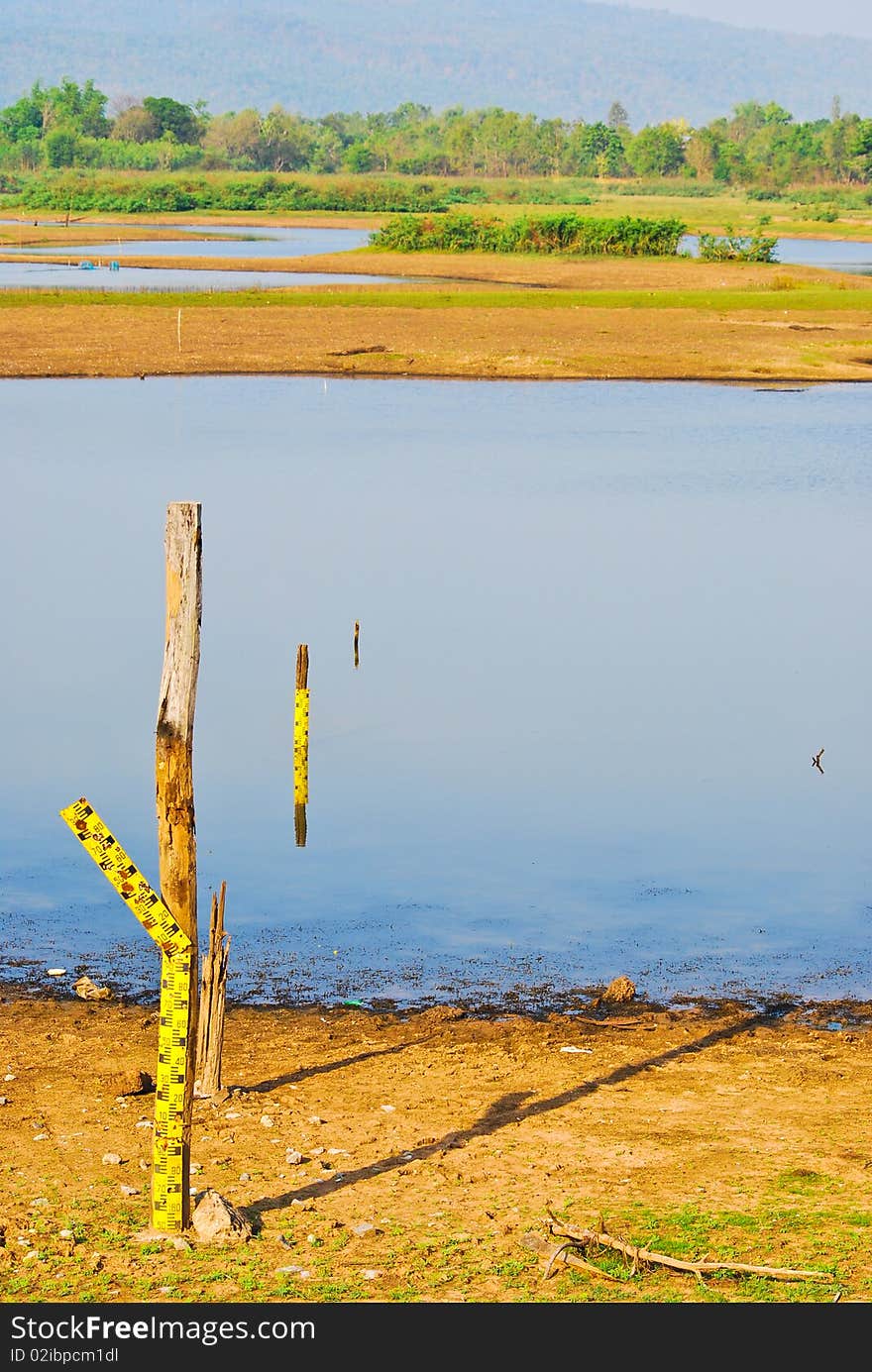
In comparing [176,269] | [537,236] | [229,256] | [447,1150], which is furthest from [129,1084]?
[229,256]

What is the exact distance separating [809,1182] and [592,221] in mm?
101168

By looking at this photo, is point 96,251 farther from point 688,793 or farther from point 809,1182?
point 809,1182

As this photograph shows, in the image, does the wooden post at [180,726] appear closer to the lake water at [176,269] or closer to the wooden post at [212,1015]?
the wooden post at [212,1015]

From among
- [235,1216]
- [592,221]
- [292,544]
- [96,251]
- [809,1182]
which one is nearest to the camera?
[235,1216]

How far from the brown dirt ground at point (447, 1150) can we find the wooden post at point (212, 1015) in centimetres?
15

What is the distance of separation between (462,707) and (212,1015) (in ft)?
39.3

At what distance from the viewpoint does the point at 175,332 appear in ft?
218

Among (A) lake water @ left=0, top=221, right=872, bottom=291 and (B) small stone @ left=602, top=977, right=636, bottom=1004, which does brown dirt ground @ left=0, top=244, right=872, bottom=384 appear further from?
(B) small stone @ left=602, top=977, right=636, bottom=1004

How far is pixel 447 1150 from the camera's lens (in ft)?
36.0

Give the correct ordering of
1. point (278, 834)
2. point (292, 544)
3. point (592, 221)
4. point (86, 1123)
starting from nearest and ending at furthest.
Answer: point (86, 1123), point (278, 834), point (292, 544), point (592, 221)

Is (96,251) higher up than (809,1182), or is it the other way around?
(96,251)

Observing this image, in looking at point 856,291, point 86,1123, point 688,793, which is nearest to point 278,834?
point 688,793

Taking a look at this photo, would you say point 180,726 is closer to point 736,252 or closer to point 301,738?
point 301,738

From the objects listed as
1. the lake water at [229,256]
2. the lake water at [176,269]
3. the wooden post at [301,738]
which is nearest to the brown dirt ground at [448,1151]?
the wooden post at [301,738]
